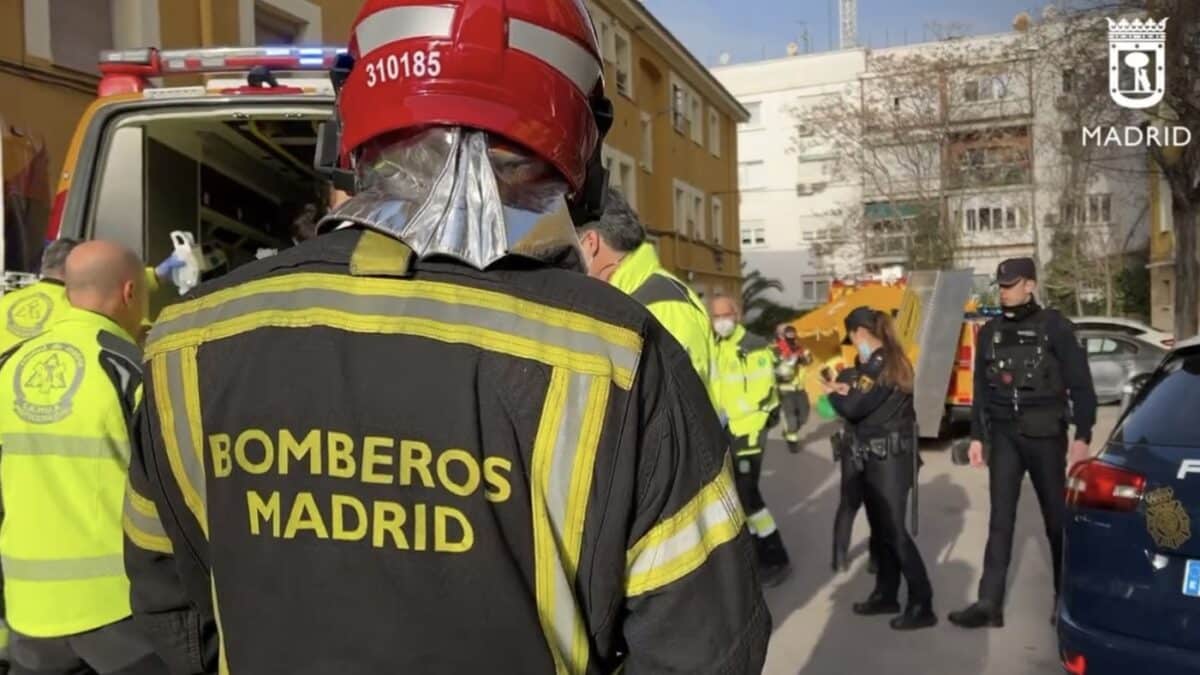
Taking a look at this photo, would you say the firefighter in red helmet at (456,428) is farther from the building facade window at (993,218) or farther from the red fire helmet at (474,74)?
the building facade window at (993,218)

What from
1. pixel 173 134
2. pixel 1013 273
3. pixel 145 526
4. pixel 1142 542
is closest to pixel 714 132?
pixel 1013 273

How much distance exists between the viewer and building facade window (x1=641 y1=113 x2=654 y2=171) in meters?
25.3

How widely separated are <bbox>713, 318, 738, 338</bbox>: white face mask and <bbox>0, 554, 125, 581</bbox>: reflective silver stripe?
5.37m

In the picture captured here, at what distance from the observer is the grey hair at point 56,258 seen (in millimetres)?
3613

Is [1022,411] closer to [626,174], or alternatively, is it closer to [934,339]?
[934,339]

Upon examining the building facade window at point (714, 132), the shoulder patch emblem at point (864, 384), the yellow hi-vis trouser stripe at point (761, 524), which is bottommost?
the yellow hi-vis trouser stripe at point (761, 524)

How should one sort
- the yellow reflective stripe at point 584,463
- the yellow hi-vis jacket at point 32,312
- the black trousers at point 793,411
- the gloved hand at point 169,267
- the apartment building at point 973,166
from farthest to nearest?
the apartment building at point 973,166, the black trousers at point 793,411, the gloved hand at point 169,267, the yellow hi-vis jacket at point 32,312, the yellow reflective stripe at point 584,463

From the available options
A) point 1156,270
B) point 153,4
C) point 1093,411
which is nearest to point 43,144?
point 153,4

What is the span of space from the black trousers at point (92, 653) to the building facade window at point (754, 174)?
48135mm

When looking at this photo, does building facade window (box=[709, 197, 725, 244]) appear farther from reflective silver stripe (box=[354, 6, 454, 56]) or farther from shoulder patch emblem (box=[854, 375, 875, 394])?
reflective silver stripe (box=[354, 6, 454, 56])

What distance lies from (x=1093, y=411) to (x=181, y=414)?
5.08 m

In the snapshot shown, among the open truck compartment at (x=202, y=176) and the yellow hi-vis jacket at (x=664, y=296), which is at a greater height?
the open truck compartment at (x=202, y=176)

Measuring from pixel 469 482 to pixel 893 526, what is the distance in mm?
4996

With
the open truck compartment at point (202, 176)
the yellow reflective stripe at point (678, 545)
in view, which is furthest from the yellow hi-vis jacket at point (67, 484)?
the yellow reflective stripe at point (678, 545)
